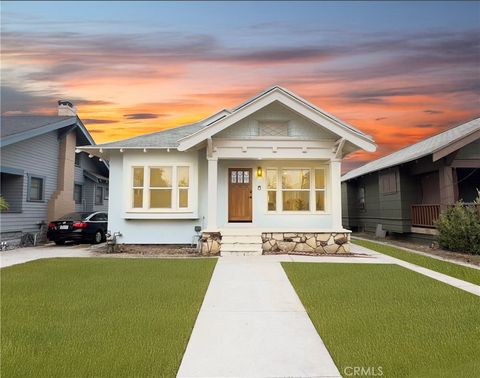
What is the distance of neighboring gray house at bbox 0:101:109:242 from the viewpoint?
1393 centimetres

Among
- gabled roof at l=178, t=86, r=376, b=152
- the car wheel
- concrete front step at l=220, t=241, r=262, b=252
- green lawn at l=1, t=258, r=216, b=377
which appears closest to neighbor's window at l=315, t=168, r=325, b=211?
gabled roof at l=178, t=86, r=376, b=152

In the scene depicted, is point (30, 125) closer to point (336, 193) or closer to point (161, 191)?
point (161, 191)

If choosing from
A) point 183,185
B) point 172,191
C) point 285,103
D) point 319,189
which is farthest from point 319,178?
point 172,191

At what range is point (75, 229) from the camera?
14.5 metres

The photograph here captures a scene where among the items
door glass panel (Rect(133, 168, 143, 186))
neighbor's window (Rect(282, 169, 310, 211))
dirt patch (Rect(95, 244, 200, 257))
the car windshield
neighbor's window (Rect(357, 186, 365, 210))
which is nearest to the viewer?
dirt patch (Rect(95, 244, 200, 257))

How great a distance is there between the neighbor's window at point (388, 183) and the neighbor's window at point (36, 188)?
1638 centimetres

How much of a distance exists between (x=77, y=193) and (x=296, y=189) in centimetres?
1315

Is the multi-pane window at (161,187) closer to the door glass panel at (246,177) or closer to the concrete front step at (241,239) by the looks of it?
the door glass panel at (246,177)

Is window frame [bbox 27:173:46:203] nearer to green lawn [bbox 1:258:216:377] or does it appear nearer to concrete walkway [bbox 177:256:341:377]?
green lawn [bbox 1:258:216:377]

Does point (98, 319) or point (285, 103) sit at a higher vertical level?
point (285, 103)

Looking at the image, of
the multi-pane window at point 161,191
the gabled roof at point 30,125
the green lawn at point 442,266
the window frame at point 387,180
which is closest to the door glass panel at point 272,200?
the multi-pane window at point 161,191

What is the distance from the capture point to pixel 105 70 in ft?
44.7

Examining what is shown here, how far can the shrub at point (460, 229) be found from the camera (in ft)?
37.2

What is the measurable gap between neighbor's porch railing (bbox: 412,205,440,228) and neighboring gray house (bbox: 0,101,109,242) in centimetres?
1632
